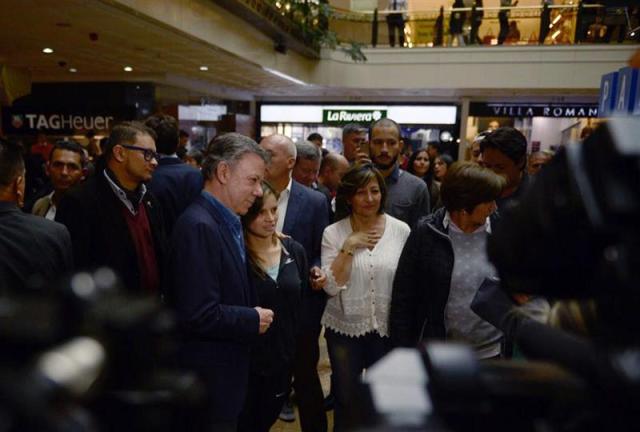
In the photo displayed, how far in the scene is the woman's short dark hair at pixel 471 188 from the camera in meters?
2.10

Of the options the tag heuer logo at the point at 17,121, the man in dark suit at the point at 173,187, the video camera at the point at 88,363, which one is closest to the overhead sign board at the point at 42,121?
the tag heuer logo at the point at 17,121

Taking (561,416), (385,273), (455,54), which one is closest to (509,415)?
(561,416)

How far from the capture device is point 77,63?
8.61 meters

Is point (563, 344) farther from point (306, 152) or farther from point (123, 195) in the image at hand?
point (306, 152)

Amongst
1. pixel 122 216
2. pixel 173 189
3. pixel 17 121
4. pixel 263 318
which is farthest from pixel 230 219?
pixel 17 121

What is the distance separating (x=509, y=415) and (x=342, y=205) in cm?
227

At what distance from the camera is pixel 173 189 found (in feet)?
10.6

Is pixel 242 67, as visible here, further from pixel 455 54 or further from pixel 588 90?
pixel 588 90

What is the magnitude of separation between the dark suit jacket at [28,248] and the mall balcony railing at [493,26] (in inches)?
389

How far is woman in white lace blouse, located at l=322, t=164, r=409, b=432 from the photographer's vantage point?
2.46 meters

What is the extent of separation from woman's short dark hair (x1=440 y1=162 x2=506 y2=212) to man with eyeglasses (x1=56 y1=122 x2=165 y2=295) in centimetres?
155

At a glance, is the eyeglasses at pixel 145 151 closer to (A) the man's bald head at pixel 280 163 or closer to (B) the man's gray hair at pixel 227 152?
(A) the man's bald head at pixel 280 163

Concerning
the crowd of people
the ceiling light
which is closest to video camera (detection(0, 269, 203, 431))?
the crowd of people

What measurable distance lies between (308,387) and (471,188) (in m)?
1.48
